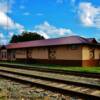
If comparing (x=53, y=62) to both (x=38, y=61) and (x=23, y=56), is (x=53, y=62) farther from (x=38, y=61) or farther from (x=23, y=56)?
(x=23, y=56)

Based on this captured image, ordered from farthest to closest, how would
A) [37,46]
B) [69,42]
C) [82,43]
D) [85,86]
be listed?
[37,46] → [69,42] → [82,43] → [85,86]

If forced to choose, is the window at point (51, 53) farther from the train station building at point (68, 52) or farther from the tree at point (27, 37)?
the tree at point (27, 37)

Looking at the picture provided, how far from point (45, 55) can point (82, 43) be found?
817cm

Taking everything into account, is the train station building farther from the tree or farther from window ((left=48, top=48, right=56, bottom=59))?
the tree

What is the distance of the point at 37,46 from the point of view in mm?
38438

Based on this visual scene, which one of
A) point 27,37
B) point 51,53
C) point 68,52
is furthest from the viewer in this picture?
point 27,37

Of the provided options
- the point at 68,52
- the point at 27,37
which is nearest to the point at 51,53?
the point at 68,52

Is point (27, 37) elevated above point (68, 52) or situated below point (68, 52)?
above

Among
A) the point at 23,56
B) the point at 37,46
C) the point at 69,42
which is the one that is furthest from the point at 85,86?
the point at 23,56

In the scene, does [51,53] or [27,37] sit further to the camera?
[27,37]

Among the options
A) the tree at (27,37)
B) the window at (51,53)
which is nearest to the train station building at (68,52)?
the window at (51,53)

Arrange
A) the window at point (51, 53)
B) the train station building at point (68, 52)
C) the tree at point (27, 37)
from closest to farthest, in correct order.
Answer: the train station building at point (68, 52), the window at point (51, 53), the tree at point (27, 37)

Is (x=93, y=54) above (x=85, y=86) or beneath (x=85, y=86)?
above

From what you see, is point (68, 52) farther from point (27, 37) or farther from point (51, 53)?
point (27, 37)
